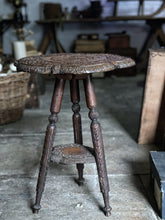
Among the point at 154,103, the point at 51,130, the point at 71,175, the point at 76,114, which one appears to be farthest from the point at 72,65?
the point at 154,103

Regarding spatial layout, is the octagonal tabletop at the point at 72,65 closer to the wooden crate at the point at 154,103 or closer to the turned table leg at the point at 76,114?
the turned table leg at the point at 76,114

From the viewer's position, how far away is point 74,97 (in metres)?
1.56

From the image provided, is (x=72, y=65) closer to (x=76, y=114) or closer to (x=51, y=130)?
(x=51, y=130)

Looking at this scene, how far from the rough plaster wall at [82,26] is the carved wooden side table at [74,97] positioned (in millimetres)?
4162

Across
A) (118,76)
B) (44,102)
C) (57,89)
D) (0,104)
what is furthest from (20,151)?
(118,76)

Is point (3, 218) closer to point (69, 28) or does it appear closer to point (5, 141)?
point (5, 141)

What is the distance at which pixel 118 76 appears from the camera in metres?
5.16

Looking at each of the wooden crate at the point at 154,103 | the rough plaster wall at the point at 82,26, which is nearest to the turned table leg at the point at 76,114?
the wooden crate at the point at 154,103

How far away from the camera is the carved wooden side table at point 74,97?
3.98 feet

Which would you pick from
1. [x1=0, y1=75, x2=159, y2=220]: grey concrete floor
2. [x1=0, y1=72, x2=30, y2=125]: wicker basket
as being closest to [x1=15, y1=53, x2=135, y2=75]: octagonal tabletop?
[x1=0, y1=75, x2=159, y2=220]: grey concrete floor

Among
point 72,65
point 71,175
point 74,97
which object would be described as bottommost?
point 71,175

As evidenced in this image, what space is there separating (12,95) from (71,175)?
1149mm

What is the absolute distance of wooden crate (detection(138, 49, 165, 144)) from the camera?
2.10 meters

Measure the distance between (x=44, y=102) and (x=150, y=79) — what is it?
169 cm
